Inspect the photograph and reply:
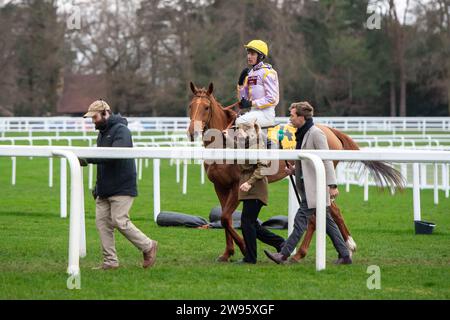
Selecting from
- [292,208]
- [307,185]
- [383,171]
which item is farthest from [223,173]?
[383,171]

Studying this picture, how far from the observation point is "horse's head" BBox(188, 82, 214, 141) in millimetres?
9250

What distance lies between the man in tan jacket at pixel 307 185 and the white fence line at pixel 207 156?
0.42 m

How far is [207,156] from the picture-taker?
8.12 m

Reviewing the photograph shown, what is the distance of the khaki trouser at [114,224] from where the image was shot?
8172mm

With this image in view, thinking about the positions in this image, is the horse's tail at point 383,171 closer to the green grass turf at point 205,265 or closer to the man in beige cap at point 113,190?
the green grass turf at point 205,265

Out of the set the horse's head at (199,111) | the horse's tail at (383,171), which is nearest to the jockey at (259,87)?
the horse's head at (199,111)

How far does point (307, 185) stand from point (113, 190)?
1749 millimetres

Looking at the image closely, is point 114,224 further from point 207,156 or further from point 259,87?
point 259,87

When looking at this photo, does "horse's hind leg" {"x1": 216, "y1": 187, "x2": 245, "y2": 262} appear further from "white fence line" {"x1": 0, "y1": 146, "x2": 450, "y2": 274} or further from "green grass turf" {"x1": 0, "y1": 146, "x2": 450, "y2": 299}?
"white fence line" {"x1": 0, "y1": 146, "x2": 450, "y2": 274}

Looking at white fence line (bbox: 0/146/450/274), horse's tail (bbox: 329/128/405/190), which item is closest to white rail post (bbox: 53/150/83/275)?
white fence line (bbox: 0/146/450/274)

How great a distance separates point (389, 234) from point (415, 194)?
81 centimetres

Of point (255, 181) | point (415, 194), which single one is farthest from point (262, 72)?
point (415, 194)

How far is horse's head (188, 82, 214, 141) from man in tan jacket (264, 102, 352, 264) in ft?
3.37

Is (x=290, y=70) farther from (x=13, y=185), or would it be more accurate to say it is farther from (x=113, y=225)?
(x=113, y=225)
